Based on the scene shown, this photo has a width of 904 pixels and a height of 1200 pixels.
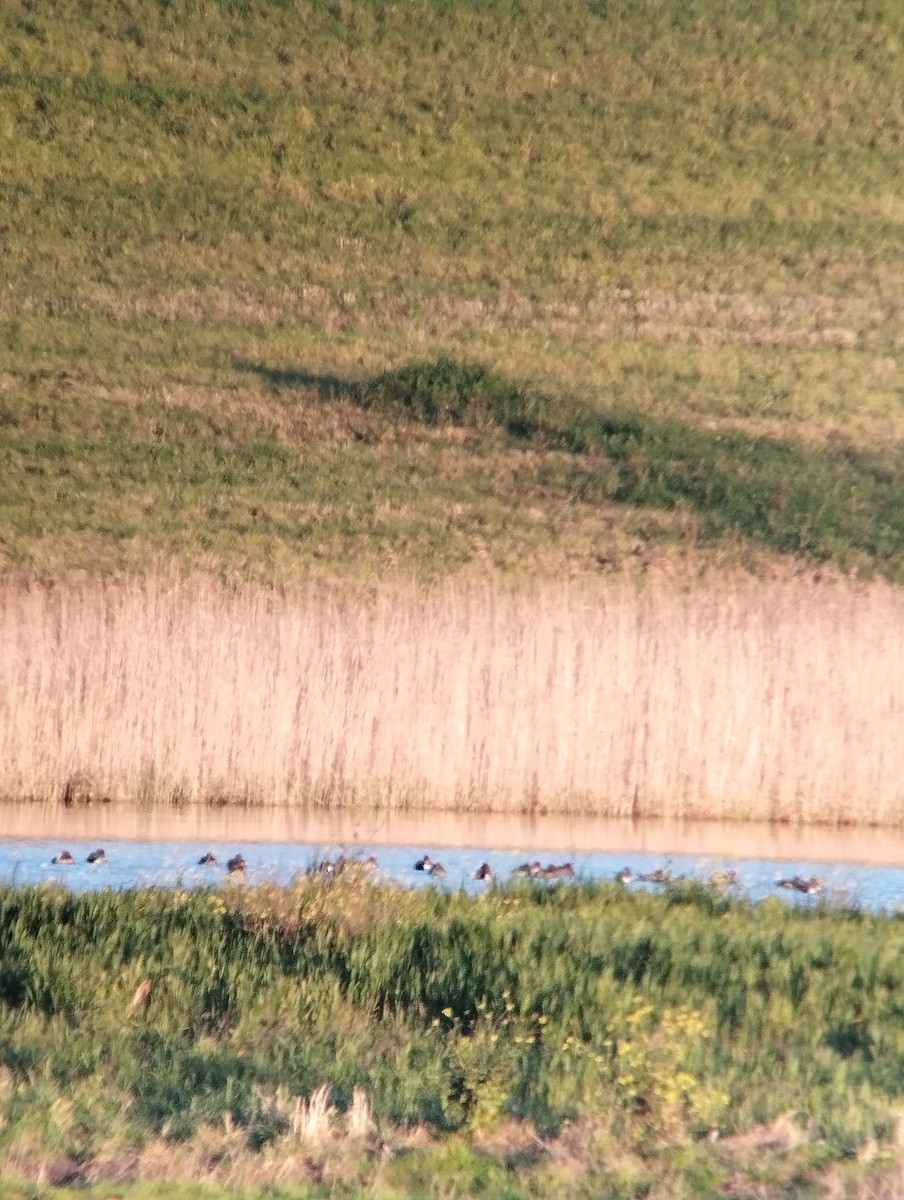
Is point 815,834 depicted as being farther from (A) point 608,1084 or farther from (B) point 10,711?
(A) point 608,1084

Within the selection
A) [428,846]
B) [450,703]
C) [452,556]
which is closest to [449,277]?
[452,556]

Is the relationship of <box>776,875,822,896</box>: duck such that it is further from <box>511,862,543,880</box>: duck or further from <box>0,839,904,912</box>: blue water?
<box>511,862,543,880</box>: duck

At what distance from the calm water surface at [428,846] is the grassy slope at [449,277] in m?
5.37

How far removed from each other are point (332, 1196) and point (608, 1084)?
116 cm

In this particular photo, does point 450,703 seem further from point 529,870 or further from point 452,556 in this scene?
point 452,556

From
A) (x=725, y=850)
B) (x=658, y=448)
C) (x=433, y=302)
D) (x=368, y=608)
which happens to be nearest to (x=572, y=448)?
(x=658, y=448)

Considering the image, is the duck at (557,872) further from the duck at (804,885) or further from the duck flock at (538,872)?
the duck at (804,885)

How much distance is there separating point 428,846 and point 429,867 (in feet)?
4.08

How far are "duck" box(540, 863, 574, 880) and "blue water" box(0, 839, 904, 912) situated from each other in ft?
0.19

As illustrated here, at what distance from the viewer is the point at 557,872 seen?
29.6 ft

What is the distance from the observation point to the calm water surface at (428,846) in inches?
358

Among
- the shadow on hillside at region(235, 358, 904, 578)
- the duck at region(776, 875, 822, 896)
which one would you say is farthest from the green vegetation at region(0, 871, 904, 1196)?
the shadow on hillside at region(235, 358, 904, 578)

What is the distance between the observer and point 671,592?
50.9ft

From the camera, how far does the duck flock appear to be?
8.70 meters
